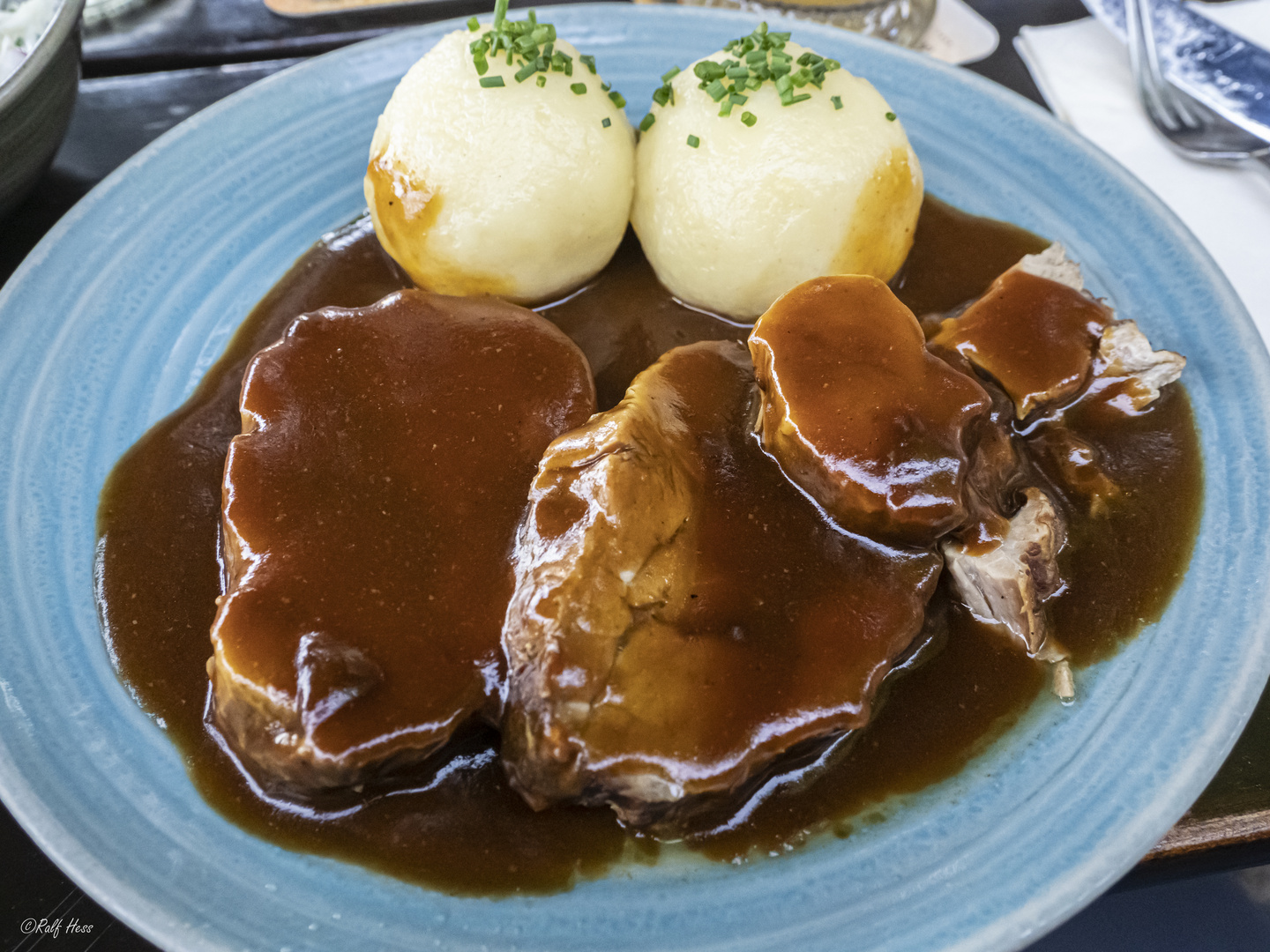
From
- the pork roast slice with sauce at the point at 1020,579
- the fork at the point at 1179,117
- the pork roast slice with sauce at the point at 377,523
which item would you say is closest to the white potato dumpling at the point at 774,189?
the pork roast slice with sauce at the point at 377,523

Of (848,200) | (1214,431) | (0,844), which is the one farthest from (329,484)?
(1214,431)

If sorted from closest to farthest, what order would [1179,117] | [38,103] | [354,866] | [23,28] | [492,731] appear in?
1. [354,866]
2. [492,731]
3. [38,103]
4. [23,28]
5. [1179,117]

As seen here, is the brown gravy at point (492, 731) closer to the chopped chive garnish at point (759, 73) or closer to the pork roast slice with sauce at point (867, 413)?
the pork roast slice with sauce at point (867, 413)

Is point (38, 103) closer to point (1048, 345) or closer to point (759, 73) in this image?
point (759, 73)

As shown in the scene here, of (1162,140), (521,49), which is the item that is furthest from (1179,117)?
(521,49)

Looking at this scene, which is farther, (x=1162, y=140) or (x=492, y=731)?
(x=1162, y=140)

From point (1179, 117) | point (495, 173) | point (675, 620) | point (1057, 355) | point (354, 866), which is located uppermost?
point (1179, 117)
